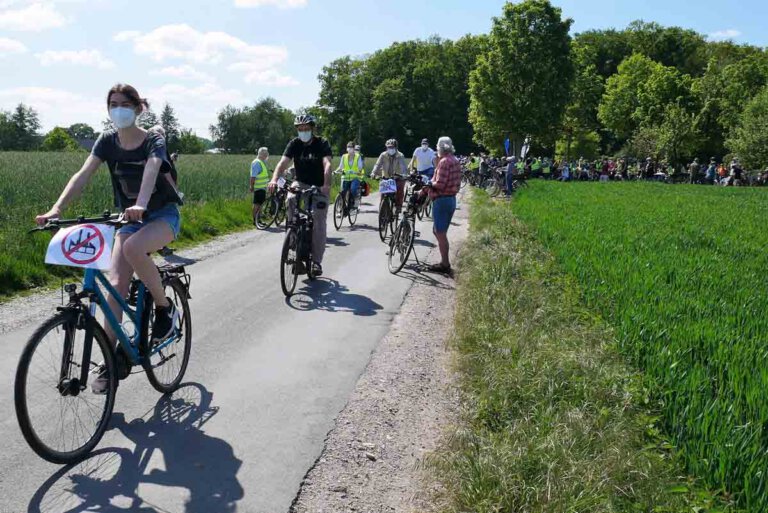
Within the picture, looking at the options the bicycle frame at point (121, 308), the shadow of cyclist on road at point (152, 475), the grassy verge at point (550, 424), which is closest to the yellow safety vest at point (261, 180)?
the grassy verge at point (550, 424)

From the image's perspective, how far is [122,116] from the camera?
396 cm

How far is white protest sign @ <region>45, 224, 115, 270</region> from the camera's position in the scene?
142 inches

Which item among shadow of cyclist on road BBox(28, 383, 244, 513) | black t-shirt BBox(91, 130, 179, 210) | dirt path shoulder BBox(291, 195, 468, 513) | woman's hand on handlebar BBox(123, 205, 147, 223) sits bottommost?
dirt path shoulder BBox(291, 195, 468, 513)

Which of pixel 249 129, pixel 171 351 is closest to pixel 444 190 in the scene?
pixel 171 351

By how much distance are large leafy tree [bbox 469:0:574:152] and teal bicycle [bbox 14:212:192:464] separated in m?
52.8

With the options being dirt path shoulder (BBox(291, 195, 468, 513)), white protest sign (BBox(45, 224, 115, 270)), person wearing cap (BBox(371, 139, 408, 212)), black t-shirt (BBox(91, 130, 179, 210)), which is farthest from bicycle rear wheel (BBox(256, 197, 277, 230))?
white protest sign (BBox(45, 224, 115, 270))

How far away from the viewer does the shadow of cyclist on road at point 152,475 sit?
323cm

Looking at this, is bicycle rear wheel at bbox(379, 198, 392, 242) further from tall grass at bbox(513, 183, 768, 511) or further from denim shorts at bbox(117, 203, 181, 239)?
denim shorts at bbox(117, 203, 181, 239)

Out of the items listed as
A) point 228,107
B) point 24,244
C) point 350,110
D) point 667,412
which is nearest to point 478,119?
point 350,110

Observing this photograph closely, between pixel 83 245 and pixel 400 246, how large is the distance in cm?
658

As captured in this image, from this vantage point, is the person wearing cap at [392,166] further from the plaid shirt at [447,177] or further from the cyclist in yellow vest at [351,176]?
the plaid shirt at [447,177]

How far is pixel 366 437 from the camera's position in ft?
13.9

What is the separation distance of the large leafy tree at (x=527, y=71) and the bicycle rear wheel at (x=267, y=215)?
139 feet

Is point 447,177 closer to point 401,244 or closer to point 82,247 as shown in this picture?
point 401,244
